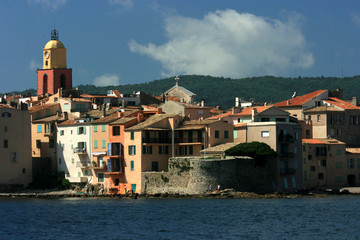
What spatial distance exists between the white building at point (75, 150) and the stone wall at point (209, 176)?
12.3 metres

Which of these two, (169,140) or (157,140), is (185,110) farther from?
(157,140)

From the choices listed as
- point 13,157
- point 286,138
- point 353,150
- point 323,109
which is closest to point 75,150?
point 13,157

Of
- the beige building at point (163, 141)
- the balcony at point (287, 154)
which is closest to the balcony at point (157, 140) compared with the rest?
the beige building at point (163, 141)

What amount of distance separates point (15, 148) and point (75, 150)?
22.2ft

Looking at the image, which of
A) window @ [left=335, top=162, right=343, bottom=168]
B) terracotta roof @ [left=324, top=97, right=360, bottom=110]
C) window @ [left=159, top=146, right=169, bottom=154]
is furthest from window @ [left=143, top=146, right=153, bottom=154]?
terracotta roof @ [left=324, top=97, right=360, bottom=110]

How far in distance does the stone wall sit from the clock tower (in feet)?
153

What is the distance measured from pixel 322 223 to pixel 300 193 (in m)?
25.5

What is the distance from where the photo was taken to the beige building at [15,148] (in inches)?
4242

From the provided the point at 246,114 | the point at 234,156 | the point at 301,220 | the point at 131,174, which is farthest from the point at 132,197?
the point at 301,220

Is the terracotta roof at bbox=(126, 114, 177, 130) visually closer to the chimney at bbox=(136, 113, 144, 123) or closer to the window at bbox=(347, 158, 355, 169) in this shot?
the chimney at bbox=(136, 113, 144, 123)

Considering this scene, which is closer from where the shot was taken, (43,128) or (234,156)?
(234,156)

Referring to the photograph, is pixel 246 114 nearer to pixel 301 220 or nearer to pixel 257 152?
pixel 257 152

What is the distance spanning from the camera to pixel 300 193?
100188mm

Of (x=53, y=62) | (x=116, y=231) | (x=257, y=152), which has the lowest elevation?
(x=116, y=231)
